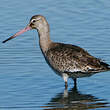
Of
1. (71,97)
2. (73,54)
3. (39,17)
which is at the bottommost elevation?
(71,97)

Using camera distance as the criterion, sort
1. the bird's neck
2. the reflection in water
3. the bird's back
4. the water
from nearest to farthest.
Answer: the reflection in water, the water, the bird's back, the bird's neck

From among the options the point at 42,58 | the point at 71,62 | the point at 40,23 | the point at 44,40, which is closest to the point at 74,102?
the point at 71,62

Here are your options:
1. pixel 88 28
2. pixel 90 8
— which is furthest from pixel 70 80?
pixel 90 8

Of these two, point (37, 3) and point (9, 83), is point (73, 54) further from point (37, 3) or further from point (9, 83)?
point (37, 3)

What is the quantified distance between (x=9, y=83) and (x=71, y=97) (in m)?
1.61

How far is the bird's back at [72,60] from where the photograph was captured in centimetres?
1330

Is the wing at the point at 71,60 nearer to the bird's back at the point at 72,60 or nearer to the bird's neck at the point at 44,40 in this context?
the bird's back at the point at 72,60

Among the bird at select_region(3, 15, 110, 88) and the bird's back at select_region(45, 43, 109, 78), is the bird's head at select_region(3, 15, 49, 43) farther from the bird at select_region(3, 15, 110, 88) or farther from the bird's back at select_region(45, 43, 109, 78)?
the bird's back at select_region(45, 43, 109, 78)

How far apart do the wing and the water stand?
539 millimetres

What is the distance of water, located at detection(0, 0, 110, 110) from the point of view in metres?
12.8

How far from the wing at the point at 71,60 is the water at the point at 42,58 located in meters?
0.54

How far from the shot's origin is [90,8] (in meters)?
18.9

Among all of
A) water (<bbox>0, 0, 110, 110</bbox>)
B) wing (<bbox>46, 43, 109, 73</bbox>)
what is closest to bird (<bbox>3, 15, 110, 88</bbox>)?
wing (<bbox>46, 43, 109, 73</bbox>)

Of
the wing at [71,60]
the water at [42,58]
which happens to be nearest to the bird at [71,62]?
the wing at [71,60]
